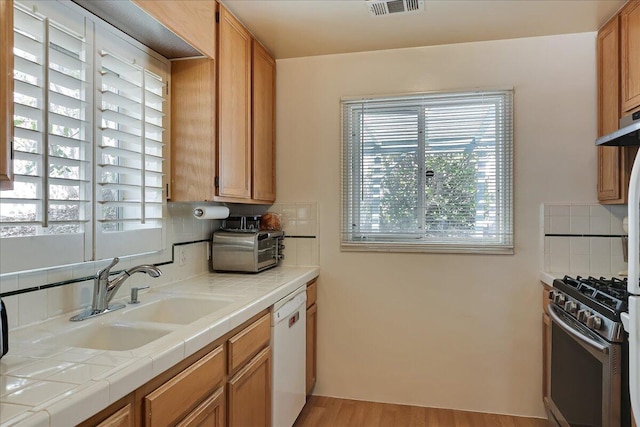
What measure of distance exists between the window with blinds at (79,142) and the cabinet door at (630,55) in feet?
7.95

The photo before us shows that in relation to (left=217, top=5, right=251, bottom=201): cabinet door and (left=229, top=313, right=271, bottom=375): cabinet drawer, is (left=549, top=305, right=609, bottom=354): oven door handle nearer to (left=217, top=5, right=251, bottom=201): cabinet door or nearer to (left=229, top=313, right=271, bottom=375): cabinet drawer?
(left=229, top=313, right=271, bottom=375): cabinet drawer

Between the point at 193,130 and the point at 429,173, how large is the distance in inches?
60.0

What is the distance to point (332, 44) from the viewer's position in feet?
8.76

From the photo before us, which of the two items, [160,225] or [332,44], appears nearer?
[160,225]

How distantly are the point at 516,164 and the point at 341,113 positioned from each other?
1197mm

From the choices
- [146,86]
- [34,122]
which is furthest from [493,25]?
[34,122]

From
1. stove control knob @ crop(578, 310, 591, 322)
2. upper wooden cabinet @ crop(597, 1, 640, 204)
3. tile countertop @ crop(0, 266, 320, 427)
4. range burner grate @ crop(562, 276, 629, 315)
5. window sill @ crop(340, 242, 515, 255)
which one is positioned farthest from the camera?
window sill @ crop(340, 242, 515, 255)

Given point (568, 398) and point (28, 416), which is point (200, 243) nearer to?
point (28, 416)

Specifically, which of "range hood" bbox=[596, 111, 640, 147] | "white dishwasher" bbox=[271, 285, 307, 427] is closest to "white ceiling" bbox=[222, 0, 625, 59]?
"range hood" bbox=[596, 111, 640, 147]

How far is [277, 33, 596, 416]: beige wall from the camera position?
8.27 feet

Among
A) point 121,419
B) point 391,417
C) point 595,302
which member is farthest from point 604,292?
point 121,419

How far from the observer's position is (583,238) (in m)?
2.49

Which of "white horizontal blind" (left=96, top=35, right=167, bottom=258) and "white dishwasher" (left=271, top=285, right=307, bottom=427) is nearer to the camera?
"white horizontal blind" (left=96, top=35, right=167, bottom=258)

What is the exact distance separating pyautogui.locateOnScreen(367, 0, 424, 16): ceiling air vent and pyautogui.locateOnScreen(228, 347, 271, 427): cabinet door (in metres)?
1.85
